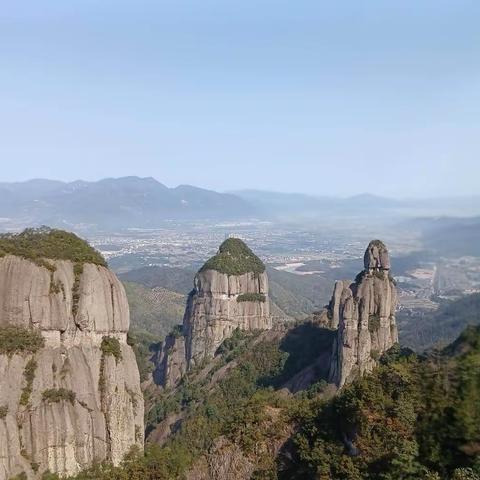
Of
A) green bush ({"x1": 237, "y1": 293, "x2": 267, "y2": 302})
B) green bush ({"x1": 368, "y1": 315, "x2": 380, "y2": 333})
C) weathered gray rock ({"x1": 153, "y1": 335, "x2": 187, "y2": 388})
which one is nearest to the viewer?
green bush ({"x1": 368, "y1": 315, "x2": 380, "y2": 333})

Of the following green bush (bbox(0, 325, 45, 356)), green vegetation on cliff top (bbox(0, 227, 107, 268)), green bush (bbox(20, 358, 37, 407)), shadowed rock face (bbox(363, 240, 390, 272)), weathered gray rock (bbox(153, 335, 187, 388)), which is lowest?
weathered gray rock (bbox(153, 335, 187, 388))

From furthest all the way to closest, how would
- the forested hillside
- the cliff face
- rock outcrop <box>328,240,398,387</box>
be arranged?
rock outcrop <box>328,240,398,387</box>
the cliff face
the forested hillside

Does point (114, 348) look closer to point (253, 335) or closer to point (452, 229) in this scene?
point (253, 335)

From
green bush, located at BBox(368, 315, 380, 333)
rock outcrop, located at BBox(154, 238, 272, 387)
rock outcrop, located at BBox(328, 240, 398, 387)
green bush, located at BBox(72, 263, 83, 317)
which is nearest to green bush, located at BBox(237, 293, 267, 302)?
rock outcrop, located at BBox(154, 238, 272, 387)

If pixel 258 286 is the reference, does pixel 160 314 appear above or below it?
below

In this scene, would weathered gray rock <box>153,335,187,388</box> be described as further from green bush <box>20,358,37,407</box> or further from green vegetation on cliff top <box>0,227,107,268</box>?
green bush <box>20,358,37,407</box>

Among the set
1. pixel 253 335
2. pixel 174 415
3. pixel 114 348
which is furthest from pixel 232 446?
A: pixel 253 335

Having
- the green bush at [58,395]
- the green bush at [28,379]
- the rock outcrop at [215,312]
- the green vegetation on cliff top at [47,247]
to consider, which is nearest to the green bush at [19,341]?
the green bush at [28,379]

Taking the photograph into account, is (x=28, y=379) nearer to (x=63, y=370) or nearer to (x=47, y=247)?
(x=63, y=370)
